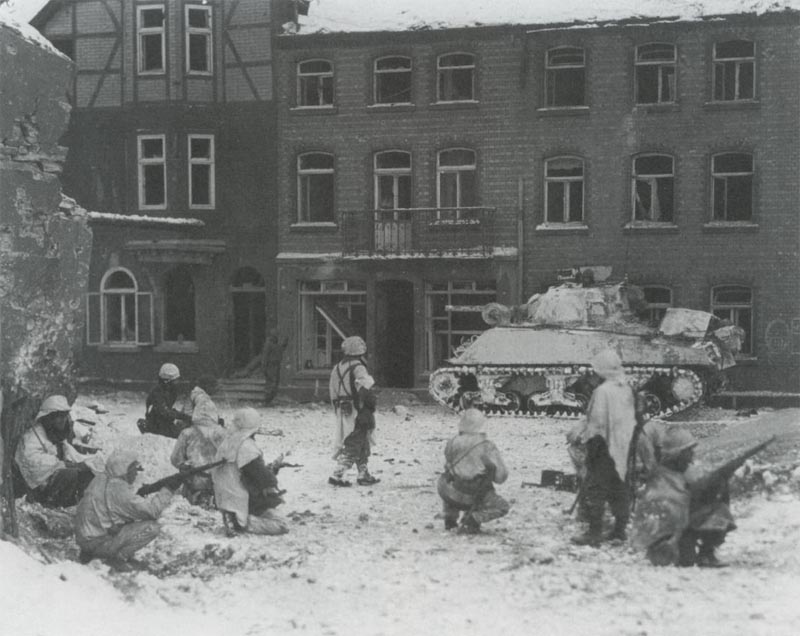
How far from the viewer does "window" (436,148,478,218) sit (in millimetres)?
20859

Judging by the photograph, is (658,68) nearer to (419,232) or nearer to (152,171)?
(419,232)

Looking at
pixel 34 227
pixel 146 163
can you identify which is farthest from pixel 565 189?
pixel 34 227

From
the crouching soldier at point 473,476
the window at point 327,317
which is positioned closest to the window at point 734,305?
the window at point 327,317

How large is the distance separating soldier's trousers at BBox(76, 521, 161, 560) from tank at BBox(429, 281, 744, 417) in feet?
30.9

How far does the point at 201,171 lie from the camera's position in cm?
2180

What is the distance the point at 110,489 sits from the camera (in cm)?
748

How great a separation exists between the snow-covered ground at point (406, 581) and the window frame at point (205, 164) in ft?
39.8

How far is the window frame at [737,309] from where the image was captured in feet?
56.5

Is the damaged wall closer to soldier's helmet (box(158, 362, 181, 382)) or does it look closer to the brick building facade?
soldier's helmet (box(158, 362, 181, 382))

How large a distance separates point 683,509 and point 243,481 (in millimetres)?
3992

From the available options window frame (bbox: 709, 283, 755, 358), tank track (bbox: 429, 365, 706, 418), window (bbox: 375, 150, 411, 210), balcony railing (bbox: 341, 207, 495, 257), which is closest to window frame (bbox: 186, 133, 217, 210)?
balcony railing (bbox: 341, 207, 495, 257)

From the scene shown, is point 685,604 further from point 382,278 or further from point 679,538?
point 382,278

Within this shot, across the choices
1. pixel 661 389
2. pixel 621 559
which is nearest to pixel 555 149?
pixel 661 389

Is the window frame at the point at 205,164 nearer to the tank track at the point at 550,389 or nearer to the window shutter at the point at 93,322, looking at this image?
the window shutter at the point at 93,322
